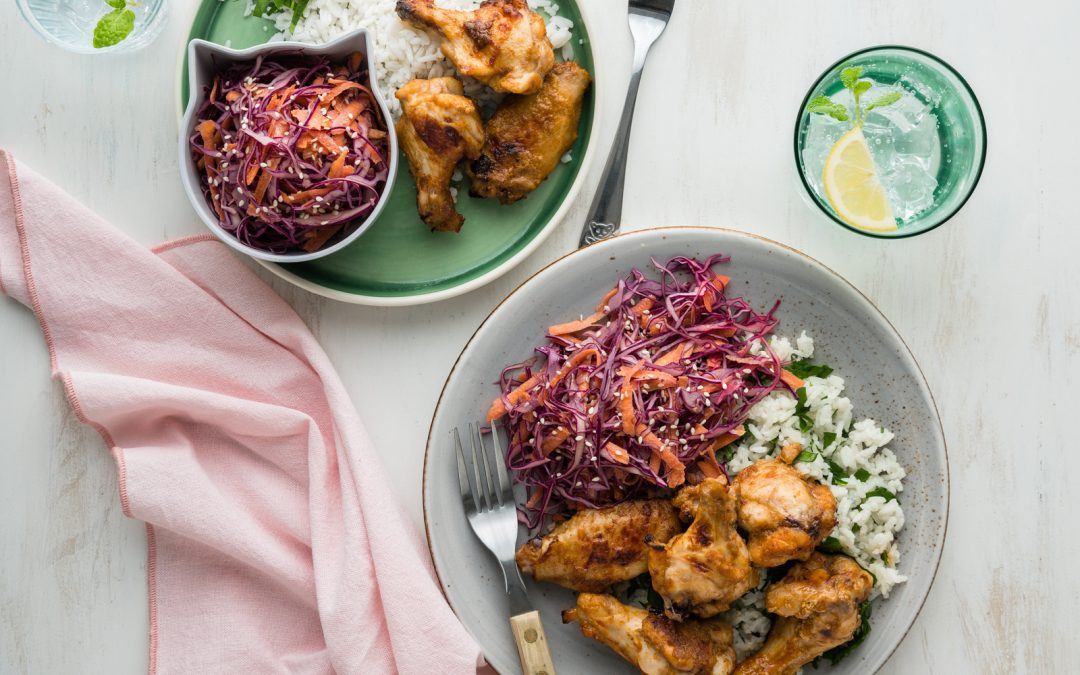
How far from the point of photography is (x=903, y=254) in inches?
124

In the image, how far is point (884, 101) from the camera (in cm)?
287

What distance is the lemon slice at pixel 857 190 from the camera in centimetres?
281

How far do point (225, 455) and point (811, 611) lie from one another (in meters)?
2.25

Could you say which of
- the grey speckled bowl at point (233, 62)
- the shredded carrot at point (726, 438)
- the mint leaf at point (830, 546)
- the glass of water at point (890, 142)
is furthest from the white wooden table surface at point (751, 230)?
the shredded carrot at point (726, 438)

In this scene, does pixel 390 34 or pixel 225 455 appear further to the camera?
pixel 225 455

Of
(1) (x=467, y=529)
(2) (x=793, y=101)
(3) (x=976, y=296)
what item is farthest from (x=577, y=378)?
(3) (x=976, y=296)

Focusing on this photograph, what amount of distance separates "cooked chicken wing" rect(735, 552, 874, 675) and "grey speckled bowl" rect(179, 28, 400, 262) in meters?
1.94

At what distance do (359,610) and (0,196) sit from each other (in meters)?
2.09

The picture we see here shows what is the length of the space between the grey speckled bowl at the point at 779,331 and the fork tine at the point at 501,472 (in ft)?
0.40

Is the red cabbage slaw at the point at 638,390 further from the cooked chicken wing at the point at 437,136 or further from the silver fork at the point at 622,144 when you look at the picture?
the cooked chicken wing at the point at 437,136

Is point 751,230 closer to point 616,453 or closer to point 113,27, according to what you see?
point 616,453

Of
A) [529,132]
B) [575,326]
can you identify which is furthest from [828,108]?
[575,326]

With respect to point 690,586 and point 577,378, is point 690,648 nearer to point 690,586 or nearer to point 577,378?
point 690,586

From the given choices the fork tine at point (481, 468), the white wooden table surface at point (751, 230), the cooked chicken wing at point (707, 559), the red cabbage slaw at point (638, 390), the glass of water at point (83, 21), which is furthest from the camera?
the white wooden table surface at point (751, 230)
